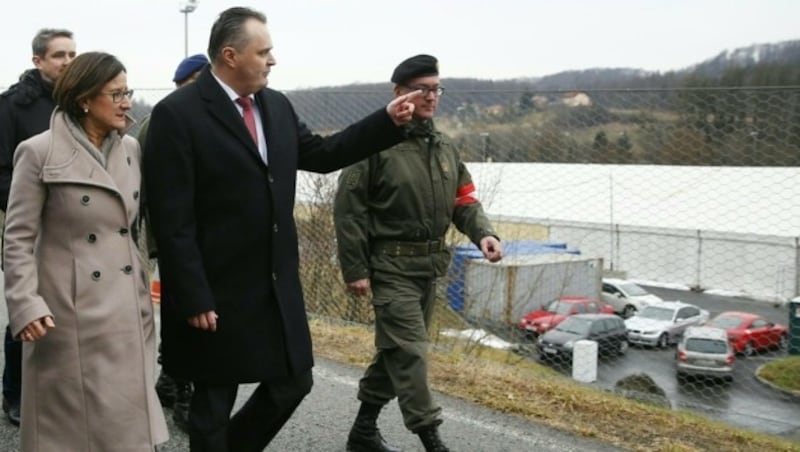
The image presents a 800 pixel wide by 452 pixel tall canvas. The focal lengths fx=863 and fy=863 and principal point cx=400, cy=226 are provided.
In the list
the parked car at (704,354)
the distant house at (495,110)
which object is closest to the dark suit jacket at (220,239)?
the distant house at (495,110)

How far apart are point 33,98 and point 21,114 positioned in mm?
104

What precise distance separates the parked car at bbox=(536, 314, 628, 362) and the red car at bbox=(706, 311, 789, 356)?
1410 mm

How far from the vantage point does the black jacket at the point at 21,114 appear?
4254mm

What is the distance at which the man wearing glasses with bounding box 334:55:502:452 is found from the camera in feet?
13.5

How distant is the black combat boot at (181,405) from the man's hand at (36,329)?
1860 mm

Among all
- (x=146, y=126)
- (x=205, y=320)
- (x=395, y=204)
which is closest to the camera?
(x=205, y=320)

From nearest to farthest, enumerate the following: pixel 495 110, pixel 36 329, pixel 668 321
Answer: pixel 36 329, pixel 495 110, pixel 668 321

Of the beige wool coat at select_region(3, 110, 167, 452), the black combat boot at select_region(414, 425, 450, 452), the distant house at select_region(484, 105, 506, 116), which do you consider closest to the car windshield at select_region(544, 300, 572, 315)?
the distant house at select_region(484, 105, 506, 116)

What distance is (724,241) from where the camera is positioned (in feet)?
30.4

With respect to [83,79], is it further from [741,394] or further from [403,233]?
[741,394]

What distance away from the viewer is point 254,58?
3.12m

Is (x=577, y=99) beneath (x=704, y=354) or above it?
above

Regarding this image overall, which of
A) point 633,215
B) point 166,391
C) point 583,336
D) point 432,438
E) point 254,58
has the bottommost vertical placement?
point 583,336

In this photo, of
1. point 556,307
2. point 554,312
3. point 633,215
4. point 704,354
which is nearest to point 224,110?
point 633,215
